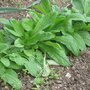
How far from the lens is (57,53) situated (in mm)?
3879

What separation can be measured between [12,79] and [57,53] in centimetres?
67

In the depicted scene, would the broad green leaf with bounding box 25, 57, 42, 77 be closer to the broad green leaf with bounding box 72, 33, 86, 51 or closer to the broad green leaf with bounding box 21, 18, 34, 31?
the broad green leaf with bounding box 21, 18, 34, 31

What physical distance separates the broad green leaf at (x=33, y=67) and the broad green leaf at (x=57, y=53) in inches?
9.7

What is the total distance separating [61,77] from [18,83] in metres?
0.55

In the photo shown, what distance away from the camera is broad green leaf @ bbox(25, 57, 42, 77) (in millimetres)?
3604

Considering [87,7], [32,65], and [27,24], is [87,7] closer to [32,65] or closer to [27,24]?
[27,24]

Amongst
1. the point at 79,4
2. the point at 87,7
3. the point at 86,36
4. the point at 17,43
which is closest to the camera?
the point at 17,43

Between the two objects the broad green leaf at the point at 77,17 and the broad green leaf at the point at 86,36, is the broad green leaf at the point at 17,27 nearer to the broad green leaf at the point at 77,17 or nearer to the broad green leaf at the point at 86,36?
the broad green leaf at the point at 77,17

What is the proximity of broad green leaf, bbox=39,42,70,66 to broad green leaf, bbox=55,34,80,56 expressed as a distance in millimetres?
138

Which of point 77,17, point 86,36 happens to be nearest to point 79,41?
point 86,36

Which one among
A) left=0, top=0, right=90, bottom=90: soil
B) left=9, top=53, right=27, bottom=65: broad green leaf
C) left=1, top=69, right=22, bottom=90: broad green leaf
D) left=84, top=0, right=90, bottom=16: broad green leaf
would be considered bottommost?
left=0, top=0, right=90, bottom=90: soil

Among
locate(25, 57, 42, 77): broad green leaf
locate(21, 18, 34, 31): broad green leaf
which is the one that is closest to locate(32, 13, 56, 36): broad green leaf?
locate(21, 18, 34, 31): broad green leaf

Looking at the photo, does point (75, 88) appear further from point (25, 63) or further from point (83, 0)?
point (83, 0)

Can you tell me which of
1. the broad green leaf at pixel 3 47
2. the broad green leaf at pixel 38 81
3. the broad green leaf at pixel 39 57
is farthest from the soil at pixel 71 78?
the broad green leaf at pixel 3 47
